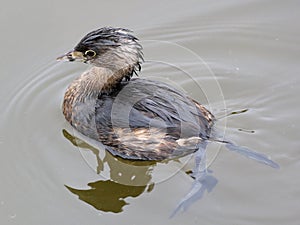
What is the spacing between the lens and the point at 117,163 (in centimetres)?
511

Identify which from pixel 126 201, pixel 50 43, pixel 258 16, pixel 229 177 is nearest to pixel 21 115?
pixel 50 43

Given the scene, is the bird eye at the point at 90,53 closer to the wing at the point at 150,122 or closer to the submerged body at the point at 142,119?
the submerged body at the point at 142,119

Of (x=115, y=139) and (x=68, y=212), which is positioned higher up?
(x=115, y=139)

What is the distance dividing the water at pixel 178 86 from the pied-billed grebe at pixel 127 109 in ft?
0.70

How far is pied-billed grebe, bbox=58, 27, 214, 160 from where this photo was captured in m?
4.83

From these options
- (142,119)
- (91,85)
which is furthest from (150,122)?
(91,85)

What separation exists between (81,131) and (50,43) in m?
1.43

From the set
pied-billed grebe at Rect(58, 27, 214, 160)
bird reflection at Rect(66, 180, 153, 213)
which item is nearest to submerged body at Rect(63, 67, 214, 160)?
pied-billed grebe at Rect(58, 27, 214, 160)

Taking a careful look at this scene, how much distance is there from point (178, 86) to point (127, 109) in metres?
1.02

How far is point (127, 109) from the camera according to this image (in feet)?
15.9

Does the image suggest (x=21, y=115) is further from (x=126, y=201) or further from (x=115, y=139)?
(x=126, y=201)

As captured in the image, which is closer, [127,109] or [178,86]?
[127,109]

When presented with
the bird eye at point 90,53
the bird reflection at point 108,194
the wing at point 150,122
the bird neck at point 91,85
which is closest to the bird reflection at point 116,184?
the bird reflection at point 108,194

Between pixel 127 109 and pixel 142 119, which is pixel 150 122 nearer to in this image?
pixel 142 119
